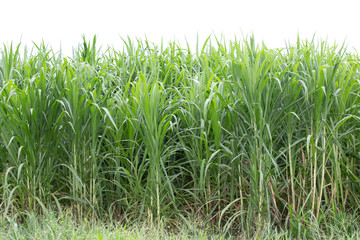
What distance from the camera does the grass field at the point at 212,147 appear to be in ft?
8.63

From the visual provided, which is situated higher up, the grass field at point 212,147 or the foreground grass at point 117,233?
the grass field at point 212,147

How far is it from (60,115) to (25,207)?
0.91 meters

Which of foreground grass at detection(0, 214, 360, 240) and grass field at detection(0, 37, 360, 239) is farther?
grass field at detection(0, 37, 360, 239)

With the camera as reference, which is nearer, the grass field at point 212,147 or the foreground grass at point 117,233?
the foreground grass at point 117,233

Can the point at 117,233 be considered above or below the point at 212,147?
below

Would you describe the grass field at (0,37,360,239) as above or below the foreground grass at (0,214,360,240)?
above

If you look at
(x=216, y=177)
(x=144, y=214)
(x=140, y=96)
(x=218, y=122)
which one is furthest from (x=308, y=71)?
(x=144, y=214)

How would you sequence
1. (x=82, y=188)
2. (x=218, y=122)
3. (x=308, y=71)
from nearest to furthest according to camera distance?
(x=218, y=122), (x=308, y=71), (x=82, y=188)

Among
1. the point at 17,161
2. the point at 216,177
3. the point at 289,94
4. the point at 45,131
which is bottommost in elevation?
the point at 216,177

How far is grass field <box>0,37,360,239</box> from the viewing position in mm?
2631

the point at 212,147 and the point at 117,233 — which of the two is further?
the point at 212,147

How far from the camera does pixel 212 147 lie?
2.97m

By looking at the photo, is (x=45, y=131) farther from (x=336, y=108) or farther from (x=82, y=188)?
(x=336, y=108)

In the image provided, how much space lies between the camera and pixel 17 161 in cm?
290
